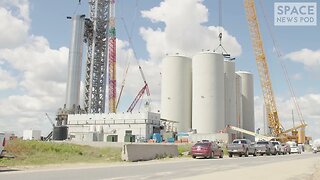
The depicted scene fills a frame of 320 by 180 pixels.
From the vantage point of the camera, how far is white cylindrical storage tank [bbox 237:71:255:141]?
129 m

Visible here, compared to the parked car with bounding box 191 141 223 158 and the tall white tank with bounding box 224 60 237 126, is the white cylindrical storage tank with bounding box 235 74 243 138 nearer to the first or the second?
the tall white tank with bounding box 224 60 237 126

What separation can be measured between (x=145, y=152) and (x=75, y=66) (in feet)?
227

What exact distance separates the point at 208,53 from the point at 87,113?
115ft

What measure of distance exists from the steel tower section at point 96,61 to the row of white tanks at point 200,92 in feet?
54.2

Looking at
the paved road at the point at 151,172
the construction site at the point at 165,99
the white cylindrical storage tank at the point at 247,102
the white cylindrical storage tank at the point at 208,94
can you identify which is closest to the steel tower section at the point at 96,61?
the construction site at the point at 165,99

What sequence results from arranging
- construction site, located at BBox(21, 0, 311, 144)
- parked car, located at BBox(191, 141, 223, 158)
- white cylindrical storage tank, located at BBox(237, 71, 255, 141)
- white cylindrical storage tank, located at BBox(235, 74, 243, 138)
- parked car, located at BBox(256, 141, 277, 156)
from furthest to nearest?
1. white cylindrical storage tank, located at BBox(237, 71, 255, 141)
2. white cylindrical storage tank, located at BBox(235, 74, 243, 138)
3. construction site, located at BBox(21, 0, 311, 144)
4. parked car, located at BBox(256, 141, 277, 156)
5. parked car, located at BBox(191, 141, 223, 158)

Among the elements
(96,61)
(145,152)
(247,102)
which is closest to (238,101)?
(247,102)

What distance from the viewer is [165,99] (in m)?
106

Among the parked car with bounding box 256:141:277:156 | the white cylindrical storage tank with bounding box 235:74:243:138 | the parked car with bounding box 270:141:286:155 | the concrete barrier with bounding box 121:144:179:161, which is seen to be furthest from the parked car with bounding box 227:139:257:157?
the white cylindrical storage tank with bounding box 235:74:243:138

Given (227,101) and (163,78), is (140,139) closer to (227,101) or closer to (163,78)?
(163,78)

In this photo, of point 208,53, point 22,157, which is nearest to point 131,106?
point 208,53

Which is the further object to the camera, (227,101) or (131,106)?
(131,106)

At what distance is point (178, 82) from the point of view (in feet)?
343

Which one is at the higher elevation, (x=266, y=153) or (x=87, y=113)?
(x=87, y=113)
